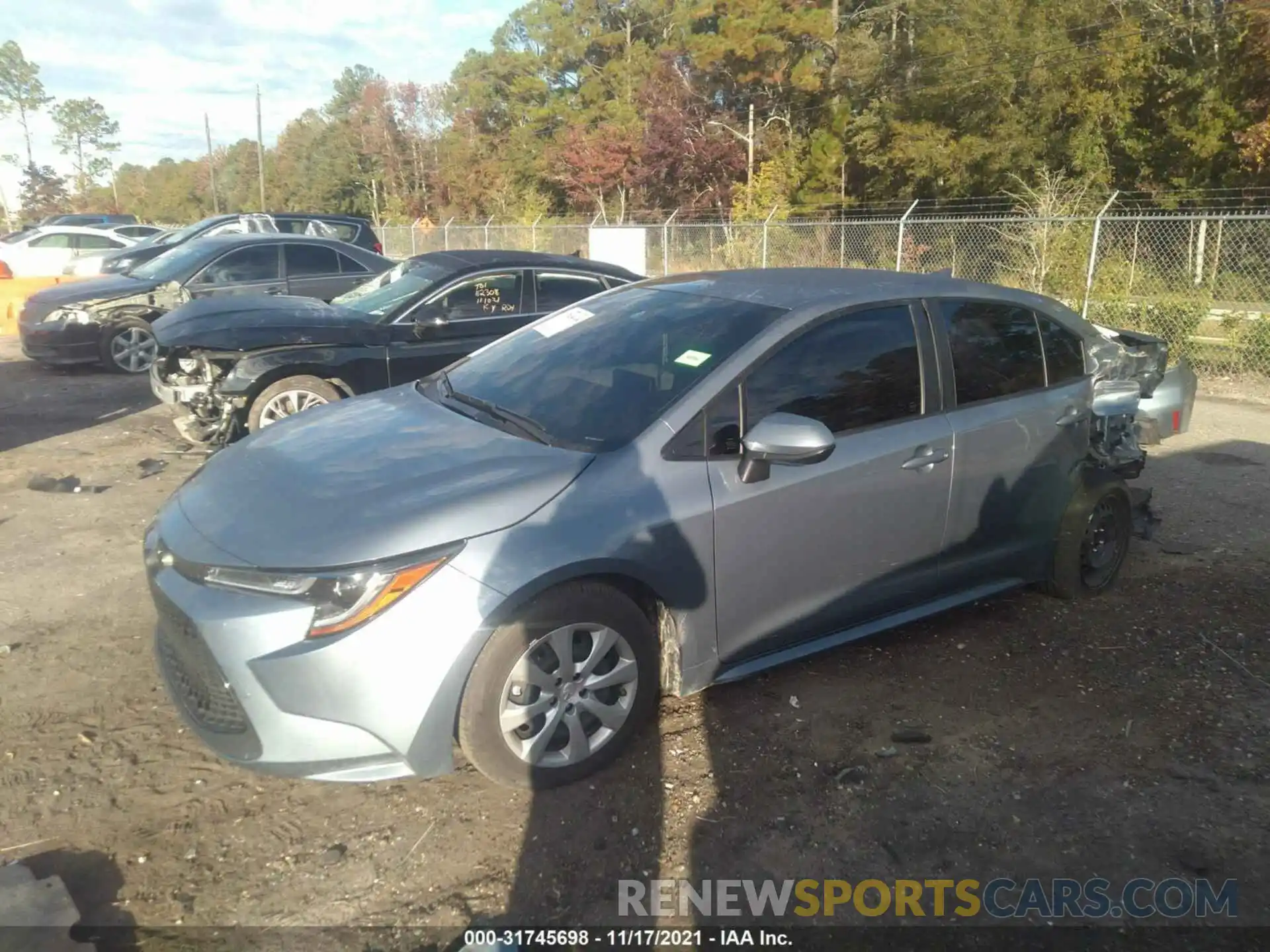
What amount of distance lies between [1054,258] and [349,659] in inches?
557

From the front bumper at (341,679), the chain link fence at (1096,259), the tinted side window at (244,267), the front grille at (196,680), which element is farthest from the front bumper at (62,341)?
the front bumper at (341,679)

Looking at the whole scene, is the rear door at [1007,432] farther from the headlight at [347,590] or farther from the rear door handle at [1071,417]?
the headlight at [347,590]

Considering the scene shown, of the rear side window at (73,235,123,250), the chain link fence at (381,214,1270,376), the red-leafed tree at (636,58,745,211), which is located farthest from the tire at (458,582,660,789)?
the red-leafed tree at (636,58,745,211)

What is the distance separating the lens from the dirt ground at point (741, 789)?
2.85 m

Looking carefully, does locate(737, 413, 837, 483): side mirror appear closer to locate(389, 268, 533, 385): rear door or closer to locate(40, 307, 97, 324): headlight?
locate(389, 268, 533, 385): rear door

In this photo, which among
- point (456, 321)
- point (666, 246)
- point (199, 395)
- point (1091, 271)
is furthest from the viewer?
point (666, 246)

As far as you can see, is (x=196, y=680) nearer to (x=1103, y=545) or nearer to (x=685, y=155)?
(x=1103, y=545)

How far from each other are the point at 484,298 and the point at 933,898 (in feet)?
19.9

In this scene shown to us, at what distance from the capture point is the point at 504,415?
3.77 meters

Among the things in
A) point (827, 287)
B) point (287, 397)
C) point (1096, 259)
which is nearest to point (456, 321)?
point (287, 397)

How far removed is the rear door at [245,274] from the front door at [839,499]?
9049mm

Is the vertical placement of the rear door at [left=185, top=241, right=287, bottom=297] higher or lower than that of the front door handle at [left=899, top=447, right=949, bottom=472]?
higher

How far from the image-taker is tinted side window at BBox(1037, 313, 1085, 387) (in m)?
4.61

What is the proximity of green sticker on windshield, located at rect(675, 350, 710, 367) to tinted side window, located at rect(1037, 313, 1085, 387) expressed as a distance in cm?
193
